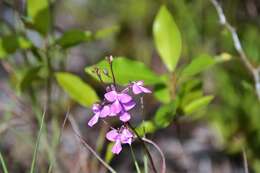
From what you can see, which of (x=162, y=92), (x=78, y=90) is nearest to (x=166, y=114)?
(x=162, y=92)

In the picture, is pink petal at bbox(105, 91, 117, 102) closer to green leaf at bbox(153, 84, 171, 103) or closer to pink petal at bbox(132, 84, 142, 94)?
pink petal at bbox(132, 84, 142, 94)

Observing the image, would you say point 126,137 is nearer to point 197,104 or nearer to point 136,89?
point 136,89

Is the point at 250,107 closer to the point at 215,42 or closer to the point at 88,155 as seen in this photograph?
the point at 215,42

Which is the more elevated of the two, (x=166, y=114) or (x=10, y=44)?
(x=10, y=44)

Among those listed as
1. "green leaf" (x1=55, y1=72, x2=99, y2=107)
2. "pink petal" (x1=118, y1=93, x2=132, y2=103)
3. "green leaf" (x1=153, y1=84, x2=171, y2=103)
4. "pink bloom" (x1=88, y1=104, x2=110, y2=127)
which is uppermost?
"pink petal" (x1=118, y1=93, x2=132, y2=103)

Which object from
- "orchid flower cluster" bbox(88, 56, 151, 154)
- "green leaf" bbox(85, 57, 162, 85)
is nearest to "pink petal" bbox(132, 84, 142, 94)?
"orchid flower cluster" bbox(88, 56, 151, 154)

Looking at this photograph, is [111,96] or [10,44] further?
[10,44]
